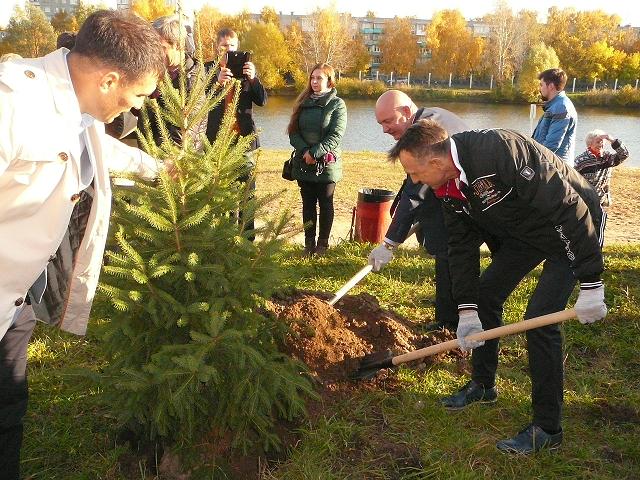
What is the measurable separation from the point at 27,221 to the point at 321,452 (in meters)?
1.87

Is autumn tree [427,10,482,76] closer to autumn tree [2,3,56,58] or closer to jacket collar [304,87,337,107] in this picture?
autumn tree [2,3,56,58]

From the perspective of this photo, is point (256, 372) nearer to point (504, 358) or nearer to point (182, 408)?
point (182, 408)

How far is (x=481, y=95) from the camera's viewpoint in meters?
40.8

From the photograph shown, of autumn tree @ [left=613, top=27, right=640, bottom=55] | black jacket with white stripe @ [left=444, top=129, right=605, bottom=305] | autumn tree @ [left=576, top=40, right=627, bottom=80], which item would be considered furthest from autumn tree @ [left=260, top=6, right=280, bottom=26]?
black jacket with white stripe @ [left=444, top=129, right=605, bottom=305]

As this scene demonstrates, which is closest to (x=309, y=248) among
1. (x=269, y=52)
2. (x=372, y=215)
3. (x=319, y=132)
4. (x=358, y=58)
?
(x=372, y=215)

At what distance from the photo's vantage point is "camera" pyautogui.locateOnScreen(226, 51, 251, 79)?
5805 millimetres

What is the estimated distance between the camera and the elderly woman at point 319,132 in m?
5.83

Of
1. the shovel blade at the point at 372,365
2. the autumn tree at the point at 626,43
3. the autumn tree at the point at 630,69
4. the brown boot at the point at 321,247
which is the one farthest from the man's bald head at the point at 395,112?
the autumn tree at the point at 626,43

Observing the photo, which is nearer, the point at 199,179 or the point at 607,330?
the point at 199,179

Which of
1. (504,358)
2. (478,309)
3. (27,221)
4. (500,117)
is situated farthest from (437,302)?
(500,117)

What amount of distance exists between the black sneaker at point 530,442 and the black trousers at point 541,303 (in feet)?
0.14

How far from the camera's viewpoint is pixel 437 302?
4.75m

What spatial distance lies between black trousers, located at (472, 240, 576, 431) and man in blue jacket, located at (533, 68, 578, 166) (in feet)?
10.1

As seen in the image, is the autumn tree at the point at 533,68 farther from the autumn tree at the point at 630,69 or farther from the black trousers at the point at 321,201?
the black trousers at the point at 321,201
